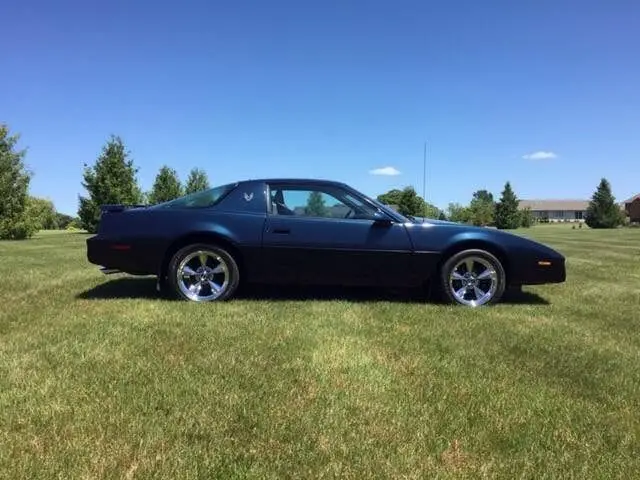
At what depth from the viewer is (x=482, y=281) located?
22.4 ft

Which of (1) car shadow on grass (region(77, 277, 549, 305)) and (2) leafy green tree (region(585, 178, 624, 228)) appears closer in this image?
(1) car shadow on grass (region(77, 277, 549, 305))

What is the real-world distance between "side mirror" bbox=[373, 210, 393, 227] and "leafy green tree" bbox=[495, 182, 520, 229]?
70.0m

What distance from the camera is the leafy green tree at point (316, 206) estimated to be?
6.91 metres

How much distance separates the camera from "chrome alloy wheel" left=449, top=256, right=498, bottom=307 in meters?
6.77

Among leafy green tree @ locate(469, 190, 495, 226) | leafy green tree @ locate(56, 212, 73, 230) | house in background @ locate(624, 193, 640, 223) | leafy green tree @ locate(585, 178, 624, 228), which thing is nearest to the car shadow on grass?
leafy green tree @ locate(585, 178, 624, 228)

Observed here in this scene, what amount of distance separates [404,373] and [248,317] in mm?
2024

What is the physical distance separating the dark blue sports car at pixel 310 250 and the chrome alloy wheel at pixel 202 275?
0.01 m

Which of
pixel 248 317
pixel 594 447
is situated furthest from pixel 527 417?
pixel 248 317

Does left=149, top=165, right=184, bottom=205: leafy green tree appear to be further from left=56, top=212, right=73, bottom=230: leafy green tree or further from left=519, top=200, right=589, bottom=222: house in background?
left=519, top=200, right=589, bottom=222: house in background

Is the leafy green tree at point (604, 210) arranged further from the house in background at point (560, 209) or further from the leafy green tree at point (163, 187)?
the house in background at point (560, 209)

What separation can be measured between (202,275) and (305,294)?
4.06ft

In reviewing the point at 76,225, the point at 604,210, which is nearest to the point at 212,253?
the point at 76,225

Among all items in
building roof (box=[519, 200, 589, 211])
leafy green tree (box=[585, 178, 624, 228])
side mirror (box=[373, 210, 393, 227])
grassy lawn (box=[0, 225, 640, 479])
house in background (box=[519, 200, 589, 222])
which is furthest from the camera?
building roof (box=[519, 200, 589, 211])

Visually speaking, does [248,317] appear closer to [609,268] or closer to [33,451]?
[33,451]
